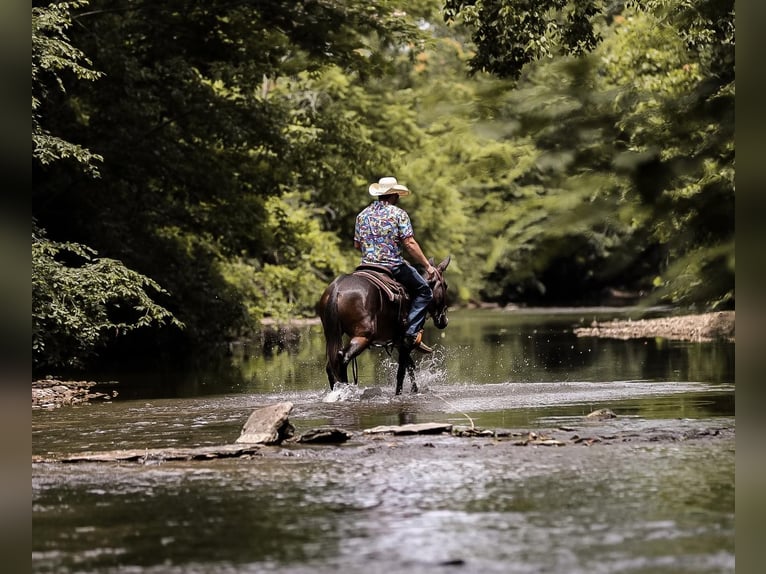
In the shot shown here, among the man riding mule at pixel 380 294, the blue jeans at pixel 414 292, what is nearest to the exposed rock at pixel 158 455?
the man riding mule at pixel 380 294

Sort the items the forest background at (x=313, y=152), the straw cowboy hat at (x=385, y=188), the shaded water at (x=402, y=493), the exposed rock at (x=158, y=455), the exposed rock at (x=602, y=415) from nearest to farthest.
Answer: the forest background at (x=313, y=152), the shaded water at (x=402, y=493), the exposed rock at (x=158, y=455), the exposed rock at (x=602, y=415), the straw cowboy hat at (x=385, y=188)

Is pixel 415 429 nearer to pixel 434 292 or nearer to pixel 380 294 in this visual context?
pixel 380 294

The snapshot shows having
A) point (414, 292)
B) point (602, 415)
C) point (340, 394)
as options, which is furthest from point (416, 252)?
point (602, 415)

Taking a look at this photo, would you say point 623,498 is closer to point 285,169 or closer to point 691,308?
point 691,308

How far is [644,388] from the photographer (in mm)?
16875

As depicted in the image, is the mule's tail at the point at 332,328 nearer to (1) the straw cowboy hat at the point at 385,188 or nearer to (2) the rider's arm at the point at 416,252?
(2) the rider's arm at the point at 416,252

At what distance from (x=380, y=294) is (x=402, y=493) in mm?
7656

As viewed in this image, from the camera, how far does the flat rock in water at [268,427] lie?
11328 mm

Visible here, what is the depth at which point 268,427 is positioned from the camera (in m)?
11.4

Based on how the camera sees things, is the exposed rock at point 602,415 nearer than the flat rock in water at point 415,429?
No

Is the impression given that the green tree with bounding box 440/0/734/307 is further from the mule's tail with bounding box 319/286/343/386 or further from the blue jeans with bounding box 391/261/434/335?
the blue jeans with bounding box 391/261/434/335

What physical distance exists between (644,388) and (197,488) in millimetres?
8992

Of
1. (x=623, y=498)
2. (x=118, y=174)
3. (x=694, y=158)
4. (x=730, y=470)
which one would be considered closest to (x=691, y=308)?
(x=694, y=158)

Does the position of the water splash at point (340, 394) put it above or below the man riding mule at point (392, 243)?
below
